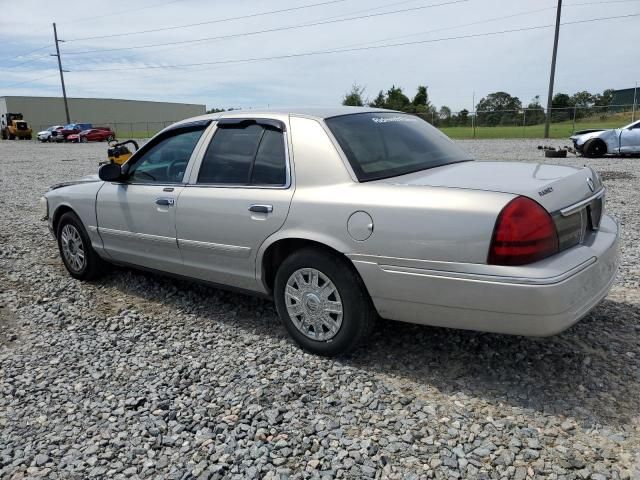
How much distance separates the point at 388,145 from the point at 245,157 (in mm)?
1010

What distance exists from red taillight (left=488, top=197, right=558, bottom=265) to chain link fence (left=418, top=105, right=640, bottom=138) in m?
32.4

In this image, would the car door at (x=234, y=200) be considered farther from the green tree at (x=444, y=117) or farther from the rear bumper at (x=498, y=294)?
the green tree at (x=444, y=117)

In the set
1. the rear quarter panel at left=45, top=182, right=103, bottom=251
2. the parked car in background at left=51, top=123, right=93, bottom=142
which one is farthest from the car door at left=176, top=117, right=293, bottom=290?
the parked car in background at left=51, top=123, right=93, bottom=142

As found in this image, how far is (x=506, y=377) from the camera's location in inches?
127

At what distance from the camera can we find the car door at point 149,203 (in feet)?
13.9

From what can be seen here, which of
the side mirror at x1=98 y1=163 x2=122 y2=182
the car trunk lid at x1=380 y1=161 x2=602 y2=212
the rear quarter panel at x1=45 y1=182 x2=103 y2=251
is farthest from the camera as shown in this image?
the rear quarter panel at x1=45 y1=182 x2=103 y2=251

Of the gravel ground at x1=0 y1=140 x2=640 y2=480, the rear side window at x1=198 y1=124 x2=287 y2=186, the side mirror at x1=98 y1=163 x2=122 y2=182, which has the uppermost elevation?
the rear side window at x1=198 y1=124 x2=287 y2=186

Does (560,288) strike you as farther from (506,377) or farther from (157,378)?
(157,378)

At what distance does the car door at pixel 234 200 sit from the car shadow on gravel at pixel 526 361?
1.81ft

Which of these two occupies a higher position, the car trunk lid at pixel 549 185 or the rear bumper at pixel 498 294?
the car trunk lid at pixel 549 185

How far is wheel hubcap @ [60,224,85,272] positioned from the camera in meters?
5.26

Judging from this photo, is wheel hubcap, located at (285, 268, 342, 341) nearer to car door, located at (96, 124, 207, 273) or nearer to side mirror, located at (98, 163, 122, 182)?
car door, located at (96, 124, 207, 273)

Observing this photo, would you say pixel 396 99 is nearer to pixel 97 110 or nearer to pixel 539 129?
pixel 539 129

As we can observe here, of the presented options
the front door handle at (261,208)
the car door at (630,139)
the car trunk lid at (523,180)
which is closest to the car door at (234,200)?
the front door handle at (261,208)
